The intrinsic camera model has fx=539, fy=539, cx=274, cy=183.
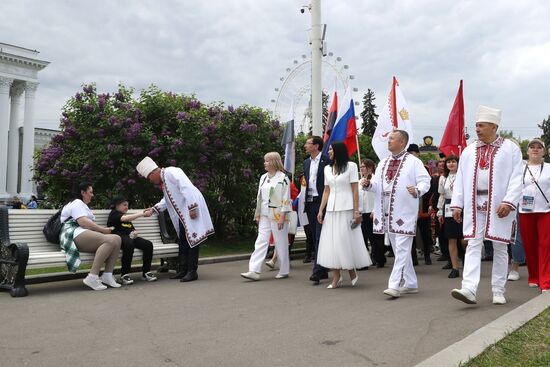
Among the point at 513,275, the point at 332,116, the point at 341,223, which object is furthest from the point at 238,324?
the point at 332,116

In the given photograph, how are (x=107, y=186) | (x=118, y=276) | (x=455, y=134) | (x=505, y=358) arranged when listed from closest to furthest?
1. (x=505, y=358)
2. (x=118, y=276)
3. (x=455, y=134)
4. (x=107, y=186)

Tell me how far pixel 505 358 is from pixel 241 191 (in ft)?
34.4

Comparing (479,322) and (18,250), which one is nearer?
(479,322)

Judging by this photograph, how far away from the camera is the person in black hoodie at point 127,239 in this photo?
8.27m

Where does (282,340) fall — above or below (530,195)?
below

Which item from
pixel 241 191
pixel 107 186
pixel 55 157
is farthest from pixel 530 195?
pixel 55 157

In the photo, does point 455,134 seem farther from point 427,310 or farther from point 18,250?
point 18,250

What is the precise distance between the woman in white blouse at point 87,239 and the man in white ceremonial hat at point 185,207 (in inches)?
40.4

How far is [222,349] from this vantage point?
4.35m

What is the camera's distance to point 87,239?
7.64 meters

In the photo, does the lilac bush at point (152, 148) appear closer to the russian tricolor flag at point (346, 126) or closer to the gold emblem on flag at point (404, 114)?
the russian tricolor flag at point (346, 126)

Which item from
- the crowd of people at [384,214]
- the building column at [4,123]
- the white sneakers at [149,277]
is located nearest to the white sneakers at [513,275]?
the crowd of people at [384,214]

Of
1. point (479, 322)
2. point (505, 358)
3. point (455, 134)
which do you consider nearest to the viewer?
point (505, 358)

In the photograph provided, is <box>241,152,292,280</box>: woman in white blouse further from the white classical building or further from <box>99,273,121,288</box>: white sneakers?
the white classical building
